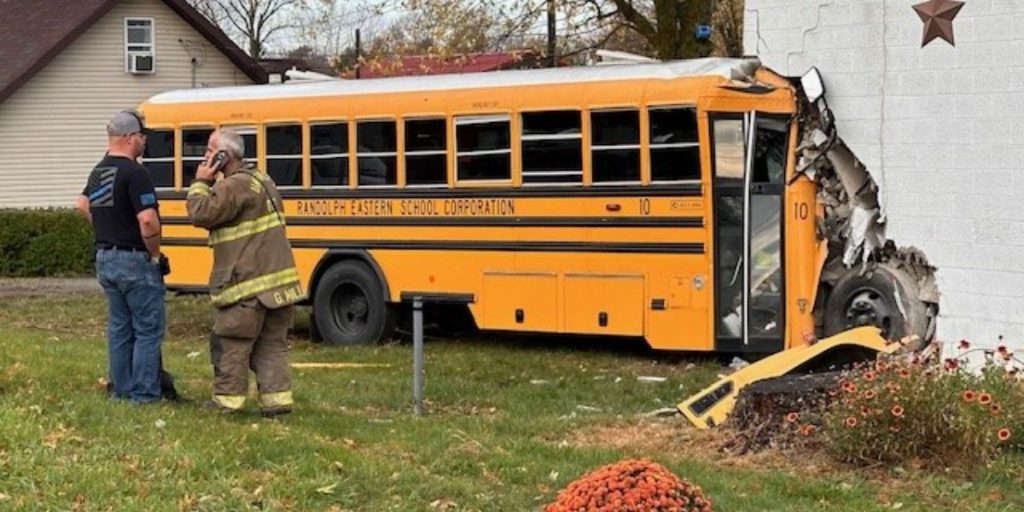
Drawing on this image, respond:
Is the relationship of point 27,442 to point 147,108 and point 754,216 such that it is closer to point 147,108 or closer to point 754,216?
point 754,216

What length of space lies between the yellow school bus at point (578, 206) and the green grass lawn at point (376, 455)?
1.59 meters

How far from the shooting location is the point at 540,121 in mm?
12898

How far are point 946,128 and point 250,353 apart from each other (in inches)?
233

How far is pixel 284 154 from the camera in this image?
14719 millimetres

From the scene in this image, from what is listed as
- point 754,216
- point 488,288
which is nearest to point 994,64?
point 754,216

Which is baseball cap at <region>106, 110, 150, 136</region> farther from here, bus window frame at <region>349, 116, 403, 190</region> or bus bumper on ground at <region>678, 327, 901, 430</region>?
bus window frame at <region>349, 116, 403, 190</region>

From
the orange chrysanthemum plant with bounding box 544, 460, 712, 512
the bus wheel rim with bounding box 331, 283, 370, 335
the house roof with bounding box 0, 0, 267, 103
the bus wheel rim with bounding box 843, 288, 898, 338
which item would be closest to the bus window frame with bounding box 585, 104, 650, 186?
the bus wheel rim with bounding box 843, 288, 898, 338

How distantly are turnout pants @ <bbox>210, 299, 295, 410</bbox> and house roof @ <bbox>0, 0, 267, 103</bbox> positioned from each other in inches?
902

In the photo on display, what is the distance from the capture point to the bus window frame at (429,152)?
44.3 feet

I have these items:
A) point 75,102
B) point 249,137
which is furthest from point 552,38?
point 75,102

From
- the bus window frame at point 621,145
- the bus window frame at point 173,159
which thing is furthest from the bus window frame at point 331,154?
the bus window frame at point 621,145

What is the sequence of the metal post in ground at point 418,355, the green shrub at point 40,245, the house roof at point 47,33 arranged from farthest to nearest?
the house roof at point 47,33 < the green shrub at point 40,245 < the metal post in ground at point 418,355

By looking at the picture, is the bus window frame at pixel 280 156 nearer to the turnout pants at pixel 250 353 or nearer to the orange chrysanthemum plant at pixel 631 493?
the turnout pants at pixel 250 353

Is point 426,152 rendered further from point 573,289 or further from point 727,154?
point 727,154
